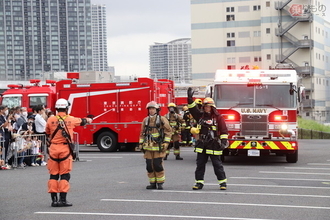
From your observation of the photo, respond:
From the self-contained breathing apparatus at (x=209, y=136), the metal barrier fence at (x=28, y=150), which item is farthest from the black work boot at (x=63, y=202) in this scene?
the metal barrier fence at (x=28, y=150)

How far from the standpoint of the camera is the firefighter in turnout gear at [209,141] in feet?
42.4

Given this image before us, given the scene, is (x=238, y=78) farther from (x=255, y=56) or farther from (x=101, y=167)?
(x=255, y=56)

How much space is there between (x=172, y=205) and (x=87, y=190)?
2.92m

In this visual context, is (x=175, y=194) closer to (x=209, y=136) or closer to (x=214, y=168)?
(x=214, y=168)

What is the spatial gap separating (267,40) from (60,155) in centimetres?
6658

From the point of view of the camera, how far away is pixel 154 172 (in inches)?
520

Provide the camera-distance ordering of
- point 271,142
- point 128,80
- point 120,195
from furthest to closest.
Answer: point 128,80 → point 271,142 → point 120,195

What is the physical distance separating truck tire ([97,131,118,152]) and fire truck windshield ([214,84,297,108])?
23.4 feet

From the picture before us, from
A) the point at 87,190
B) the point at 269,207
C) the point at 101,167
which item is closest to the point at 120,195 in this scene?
the point at 87,190

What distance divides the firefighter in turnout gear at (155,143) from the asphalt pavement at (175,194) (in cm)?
40

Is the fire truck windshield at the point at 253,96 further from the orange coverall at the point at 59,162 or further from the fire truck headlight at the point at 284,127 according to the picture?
the orange coverall at the point at 59,162

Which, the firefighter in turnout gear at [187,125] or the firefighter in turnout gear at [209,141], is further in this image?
the firefighter in turnout gear at [187,125]

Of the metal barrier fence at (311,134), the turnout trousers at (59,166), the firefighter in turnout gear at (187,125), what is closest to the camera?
the turnout trousers at (59,166)

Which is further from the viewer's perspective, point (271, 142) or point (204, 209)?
point (271, 142)
